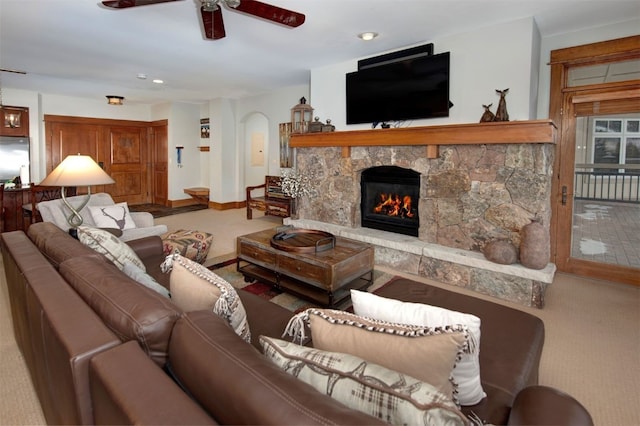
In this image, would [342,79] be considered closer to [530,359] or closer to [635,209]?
[635,209]

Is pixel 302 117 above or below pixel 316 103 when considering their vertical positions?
below

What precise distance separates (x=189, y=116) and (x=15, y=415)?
25.0 ft

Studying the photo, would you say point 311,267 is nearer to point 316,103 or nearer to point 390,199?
point 390,199

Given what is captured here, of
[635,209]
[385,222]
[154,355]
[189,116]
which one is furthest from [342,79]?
[189,116]

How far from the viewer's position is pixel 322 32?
364 centimetres

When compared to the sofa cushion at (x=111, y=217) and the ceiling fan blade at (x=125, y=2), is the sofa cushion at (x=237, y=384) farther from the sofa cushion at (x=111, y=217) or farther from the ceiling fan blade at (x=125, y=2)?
the sofa cushion at (x=111, y=217)

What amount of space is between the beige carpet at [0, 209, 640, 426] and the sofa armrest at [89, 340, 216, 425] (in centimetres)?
129

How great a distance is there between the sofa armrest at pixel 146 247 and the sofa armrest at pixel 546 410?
2734mm

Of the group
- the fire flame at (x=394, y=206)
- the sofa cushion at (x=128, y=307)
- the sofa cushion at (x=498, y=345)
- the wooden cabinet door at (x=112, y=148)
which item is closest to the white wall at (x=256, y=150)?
the wooden cabinet door at (x=112, y=148)

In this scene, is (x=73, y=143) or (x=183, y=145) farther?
(x=183, y=145)

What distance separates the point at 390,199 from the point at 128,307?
3787 mm

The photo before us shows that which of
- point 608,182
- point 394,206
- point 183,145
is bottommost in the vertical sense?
point 394,206

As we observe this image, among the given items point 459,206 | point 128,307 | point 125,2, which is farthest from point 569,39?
point 128,307

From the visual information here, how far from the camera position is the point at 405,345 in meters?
0.99
